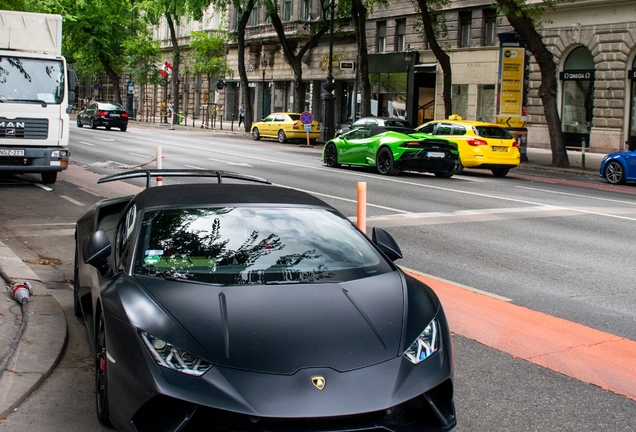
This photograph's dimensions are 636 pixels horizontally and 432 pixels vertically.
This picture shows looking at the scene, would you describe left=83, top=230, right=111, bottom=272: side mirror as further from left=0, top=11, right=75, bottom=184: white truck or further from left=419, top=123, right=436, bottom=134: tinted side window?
left=419, top=123, right=436, bottom=134: tinted side window

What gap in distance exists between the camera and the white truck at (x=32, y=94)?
54.5 ft

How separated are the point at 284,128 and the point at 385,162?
65.2 feet

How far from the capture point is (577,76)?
35406 millimetres

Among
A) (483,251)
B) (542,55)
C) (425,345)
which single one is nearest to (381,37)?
(542,55)

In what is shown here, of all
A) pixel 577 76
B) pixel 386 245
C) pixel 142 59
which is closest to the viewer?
pixel 386 245

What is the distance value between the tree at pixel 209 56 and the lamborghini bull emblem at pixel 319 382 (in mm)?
56495

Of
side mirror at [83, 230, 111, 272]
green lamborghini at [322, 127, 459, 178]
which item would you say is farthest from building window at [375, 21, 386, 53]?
side mirror at [83, 230, 111, 272]

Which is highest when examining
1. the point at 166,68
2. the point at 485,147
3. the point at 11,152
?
the point at 166,68

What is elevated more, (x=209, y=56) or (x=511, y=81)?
(x=209, y=56)

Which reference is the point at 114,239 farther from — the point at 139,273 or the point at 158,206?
the point at 139,273

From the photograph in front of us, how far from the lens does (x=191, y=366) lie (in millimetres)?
3875

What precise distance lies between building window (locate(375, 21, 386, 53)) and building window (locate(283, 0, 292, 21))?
10923 millimetres

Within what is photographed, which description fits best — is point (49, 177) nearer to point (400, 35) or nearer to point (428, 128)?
point (428, 128)

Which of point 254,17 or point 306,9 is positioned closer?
point 306,9
